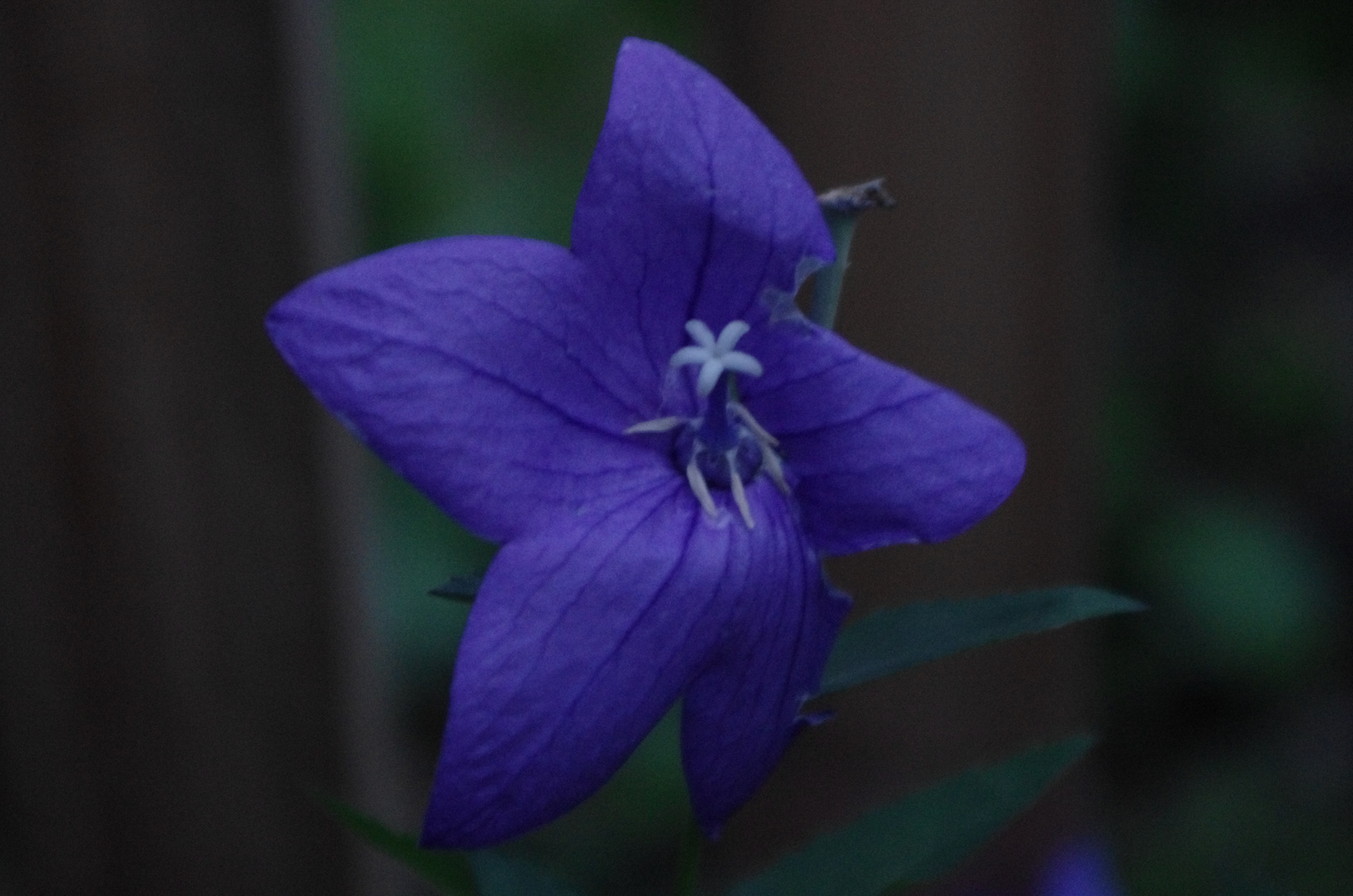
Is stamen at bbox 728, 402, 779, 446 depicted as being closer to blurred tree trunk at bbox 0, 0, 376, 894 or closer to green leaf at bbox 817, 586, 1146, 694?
green leaf at bbox 817, 586, 1146, 694

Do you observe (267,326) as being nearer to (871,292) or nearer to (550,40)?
(871,292)

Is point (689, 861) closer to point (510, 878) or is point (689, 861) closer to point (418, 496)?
point (510, 878)

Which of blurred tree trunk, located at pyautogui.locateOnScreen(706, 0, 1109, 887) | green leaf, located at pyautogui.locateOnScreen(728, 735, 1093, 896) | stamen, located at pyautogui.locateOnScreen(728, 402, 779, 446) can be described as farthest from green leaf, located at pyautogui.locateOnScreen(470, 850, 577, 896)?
blurred tree trunk, located at pyautogui.locateOnScreen(706, 0, 1109, 887)

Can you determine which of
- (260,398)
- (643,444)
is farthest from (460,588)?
(260,398)

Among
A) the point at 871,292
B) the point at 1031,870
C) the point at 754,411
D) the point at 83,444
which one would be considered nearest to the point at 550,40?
the point at 871,292

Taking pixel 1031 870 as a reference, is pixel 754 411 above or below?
above

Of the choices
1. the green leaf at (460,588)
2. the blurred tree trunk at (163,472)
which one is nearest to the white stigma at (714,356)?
the green leaf at (460,588)
